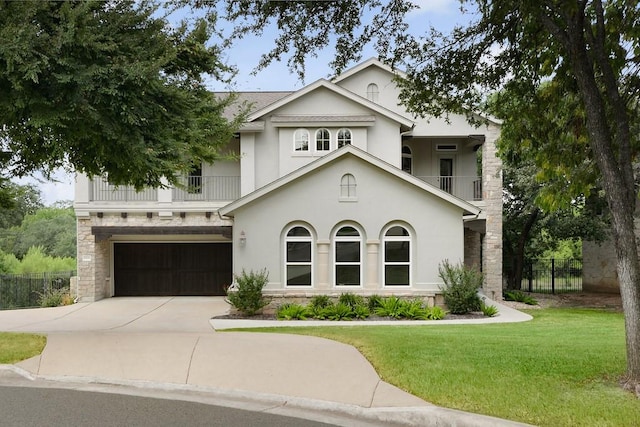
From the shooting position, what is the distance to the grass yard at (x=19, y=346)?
29.8 ft

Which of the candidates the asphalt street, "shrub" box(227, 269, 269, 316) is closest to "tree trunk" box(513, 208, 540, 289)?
"shrub" box(227, 269, 269, 316)

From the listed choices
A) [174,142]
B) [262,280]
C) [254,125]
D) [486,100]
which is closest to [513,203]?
[254,125]

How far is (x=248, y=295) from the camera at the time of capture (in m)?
16.5

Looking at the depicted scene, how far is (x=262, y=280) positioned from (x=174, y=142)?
686 centimetres

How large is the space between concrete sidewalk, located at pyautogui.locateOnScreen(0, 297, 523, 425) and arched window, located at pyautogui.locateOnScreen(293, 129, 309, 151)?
11215mm

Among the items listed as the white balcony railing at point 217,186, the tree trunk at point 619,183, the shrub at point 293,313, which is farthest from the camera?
the white balcony railing at point 217,186

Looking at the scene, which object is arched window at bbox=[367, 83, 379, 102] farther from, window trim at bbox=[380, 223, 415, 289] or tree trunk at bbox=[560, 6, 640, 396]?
tree trunk at bbox=[560, 6, 640, 396]

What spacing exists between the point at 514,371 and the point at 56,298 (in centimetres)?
1760

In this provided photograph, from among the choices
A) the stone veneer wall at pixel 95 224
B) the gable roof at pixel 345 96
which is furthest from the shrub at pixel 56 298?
the gable roof at pixel 345 96

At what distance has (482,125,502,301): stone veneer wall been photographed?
2158cm

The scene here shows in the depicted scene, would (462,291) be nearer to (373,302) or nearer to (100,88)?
(373,302)

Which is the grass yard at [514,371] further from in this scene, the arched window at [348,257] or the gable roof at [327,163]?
the gable roof at [327,163]

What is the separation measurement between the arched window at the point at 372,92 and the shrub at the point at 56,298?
45.3ft

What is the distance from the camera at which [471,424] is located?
587 cm
